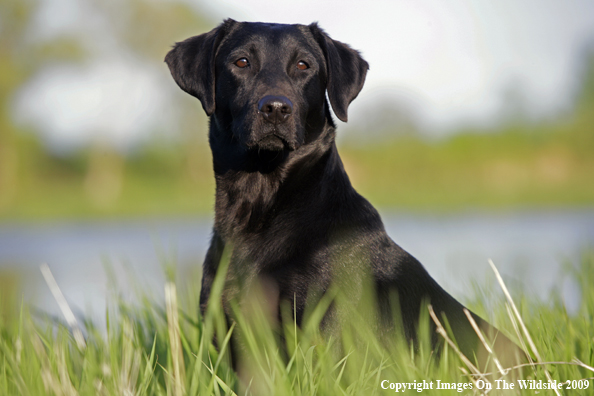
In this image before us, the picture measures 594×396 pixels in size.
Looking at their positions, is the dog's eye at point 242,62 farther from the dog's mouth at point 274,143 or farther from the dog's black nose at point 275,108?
the dog's mouth at point 274,143

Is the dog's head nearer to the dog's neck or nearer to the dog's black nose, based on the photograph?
the dog's black nose

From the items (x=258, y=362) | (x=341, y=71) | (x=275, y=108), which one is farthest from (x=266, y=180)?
(x=258, y=362)

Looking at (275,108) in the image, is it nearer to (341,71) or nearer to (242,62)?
(242,62)

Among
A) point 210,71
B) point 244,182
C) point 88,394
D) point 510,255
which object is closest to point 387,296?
point 244,182

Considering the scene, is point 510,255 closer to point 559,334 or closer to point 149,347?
point 559,334

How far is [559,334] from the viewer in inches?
111

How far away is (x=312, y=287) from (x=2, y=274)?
27.4ft

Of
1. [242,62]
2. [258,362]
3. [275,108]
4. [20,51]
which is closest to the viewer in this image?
[258,362]

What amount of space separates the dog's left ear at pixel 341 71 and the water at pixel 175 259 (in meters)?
1.24

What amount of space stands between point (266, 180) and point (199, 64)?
923 mm

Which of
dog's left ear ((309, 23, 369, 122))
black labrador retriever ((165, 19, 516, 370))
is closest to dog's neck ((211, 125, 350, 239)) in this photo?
black labrador retriever ((165, 19, 516, 370))

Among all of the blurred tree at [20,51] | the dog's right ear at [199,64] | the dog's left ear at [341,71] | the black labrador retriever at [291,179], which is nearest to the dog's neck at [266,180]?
the black labrador retriever at [291,179]

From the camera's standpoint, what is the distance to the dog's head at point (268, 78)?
9.33 feet

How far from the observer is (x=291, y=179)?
2.83 meters
